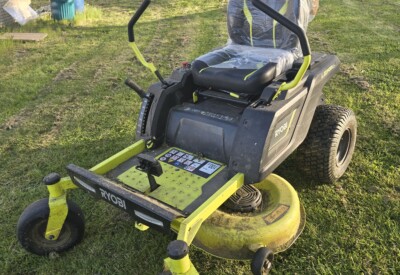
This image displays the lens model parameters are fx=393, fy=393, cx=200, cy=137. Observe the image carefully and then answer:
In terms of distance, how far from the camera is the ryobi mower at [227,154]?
2.22 metres

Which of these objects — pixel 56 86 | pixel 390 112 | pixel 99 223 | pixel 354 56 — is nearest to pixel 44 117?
pixel 56 86

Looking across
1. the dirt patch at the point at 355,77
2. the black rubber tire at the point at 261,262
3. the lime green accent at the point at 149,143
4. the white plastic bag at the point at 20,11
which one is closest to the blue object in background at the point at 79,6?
the white plastic bag at the point at 20,11

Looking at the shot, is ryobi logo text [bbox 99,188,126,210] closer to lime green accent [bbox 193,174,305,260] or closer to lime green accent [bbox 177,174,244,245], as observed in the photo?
lime green accent [bbox 177,174,244,245]

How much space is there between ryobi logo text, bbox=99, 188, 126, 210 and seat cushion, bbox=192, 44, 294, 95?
1.08 meters

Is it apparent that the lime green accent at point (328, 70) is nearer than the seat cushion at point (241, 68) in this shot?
No

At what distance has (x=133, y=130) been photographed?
4074mm

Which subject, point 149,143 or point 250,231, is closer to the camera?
point 250,231

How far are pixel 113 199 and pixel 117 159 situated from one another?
549 millimetres

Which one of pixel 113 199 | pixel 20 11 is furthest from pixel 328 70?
pixel 20 11

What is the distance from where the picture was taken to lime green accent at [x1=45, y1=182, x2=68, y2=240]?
2.37m

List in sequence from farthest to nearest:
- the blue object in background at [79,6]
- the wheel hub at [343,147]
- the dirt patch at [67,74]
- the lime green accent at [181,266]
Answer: the blue object in background at [79,6] < the dirt patch at [67,74] < the wheel hub at [343,147] < the lime green accent at [181,266]

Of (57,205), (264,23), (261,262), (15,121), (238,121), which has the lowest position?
(15,121)

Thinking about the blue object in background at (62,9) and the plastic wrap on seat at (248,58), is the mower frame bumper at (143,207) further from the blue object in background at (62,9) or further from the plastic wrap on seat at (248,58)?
the blue object in background at (62,9)

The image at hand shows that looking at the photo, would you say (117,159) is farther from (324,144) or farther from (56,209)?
(324,144)
